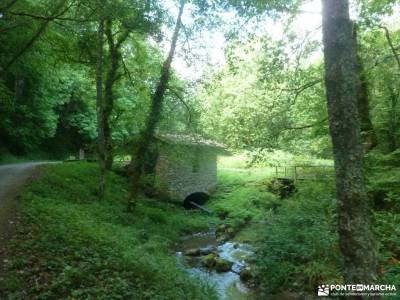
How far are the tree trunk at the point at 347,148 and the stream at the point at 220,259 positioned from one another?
5513mm

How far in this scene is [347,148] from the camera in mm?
4137

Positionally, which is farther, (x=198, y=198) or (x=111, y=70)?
(x=198, y=198)

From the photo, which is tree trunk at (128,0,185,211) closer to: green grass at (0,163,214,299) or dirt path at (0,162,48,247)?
green grass at (0,163,214,299)

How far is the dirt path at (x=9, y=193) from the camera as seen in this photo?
8047mm

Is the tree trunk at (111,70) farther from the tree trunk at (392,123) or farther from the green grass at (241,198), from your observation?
the tree trunk at (392,123)

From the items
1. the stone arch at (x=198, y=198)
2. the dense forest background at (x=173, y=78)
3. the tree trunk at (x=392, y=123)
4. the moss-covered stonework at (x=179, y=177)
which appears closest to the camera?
the dense forest background at (x=173, y=78)

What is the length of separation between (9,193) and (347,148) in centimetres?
1074

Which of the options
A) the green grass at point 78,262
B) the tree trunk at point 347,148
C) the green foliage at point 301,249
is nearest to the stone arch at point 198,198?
the green grass at point 78,262

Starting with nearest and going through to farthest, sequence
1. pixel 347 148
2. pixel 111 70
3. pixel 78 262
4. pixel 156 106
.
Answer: pixel 347 148 < pixel 78 262 < pixel 156 106 < pixel 111 70

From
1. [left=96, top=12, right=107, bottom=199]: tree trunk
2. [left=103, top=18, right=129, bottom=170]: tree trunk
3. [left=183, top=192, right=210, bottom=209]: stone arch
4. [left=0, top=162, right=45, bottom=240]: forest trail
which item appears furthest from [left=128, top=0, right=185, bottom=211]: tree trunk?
[left=183, top=192, right=210, bottom=209]: stone arch

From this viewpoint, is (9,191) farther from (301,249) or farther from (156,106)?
(301,249)

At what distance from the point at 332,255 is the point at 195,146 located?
9.46 meters

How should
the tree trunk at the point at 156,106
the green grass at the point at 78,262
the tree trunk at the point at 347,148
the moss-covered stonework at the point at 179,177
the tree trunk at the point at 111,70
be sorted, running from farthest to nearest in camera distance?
1. the moss-covered stonework at the point at 179,177
2. the tree trunk at the point at 111,70
3. the tree trunk at the point at 156,106
4. the green grass at the point at 78,262
5. the tree trunk at the point at 347,148

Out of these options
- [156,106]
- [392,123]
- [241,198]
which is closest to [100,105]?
[156,106]
